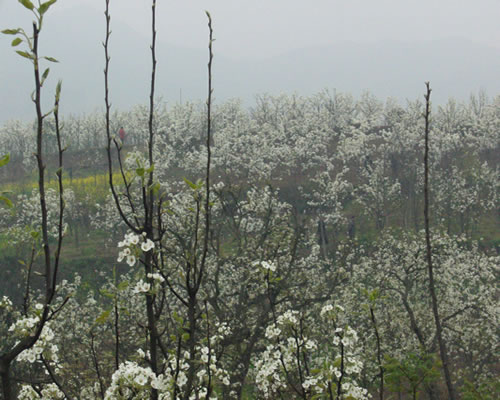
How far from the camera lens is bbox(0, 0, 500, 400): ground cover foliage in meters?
2.66

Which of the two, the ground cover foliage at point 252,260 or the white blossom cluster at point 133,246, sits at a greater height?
the white blossom cluster at point 133,246

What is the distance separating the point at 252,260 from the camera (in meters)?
14.8

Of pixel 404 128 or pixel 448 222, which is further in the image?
pixel 404 128

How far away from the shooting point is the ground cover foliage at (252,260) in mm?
2656

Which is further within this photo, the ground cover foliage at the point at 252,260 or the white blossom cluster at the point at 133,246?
the ground cover foliage at the point at 252,260

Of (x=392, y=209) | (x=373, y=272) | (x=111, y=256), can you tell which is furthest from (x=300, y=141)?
(x=373, y=272)

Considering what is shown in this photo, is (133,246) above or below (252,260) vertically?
above

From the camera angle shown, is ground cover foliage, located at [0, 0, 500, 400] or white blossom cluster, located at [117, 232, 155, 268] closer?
white blossom cluster, located at [117, 232, 155, 268]

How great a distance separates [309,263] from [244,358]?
343 inches

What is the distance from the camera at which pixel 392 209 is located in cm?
4241

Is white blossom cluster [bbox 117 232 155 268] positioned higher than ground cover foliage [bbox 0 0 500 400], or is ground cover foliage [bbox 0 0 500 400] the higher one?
white blossom cluster [bbox 117 232 155 268]

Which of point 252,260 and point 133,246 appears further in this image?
point 252,260

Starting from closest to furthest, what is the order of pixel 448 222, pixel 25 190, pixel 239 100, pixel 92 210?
pixel 448 222 → pixel 92 210 → pixel 25 190 → pixel 239 100

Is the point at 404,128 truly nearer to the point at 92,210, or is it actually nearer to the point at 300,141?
the point at 300,141
